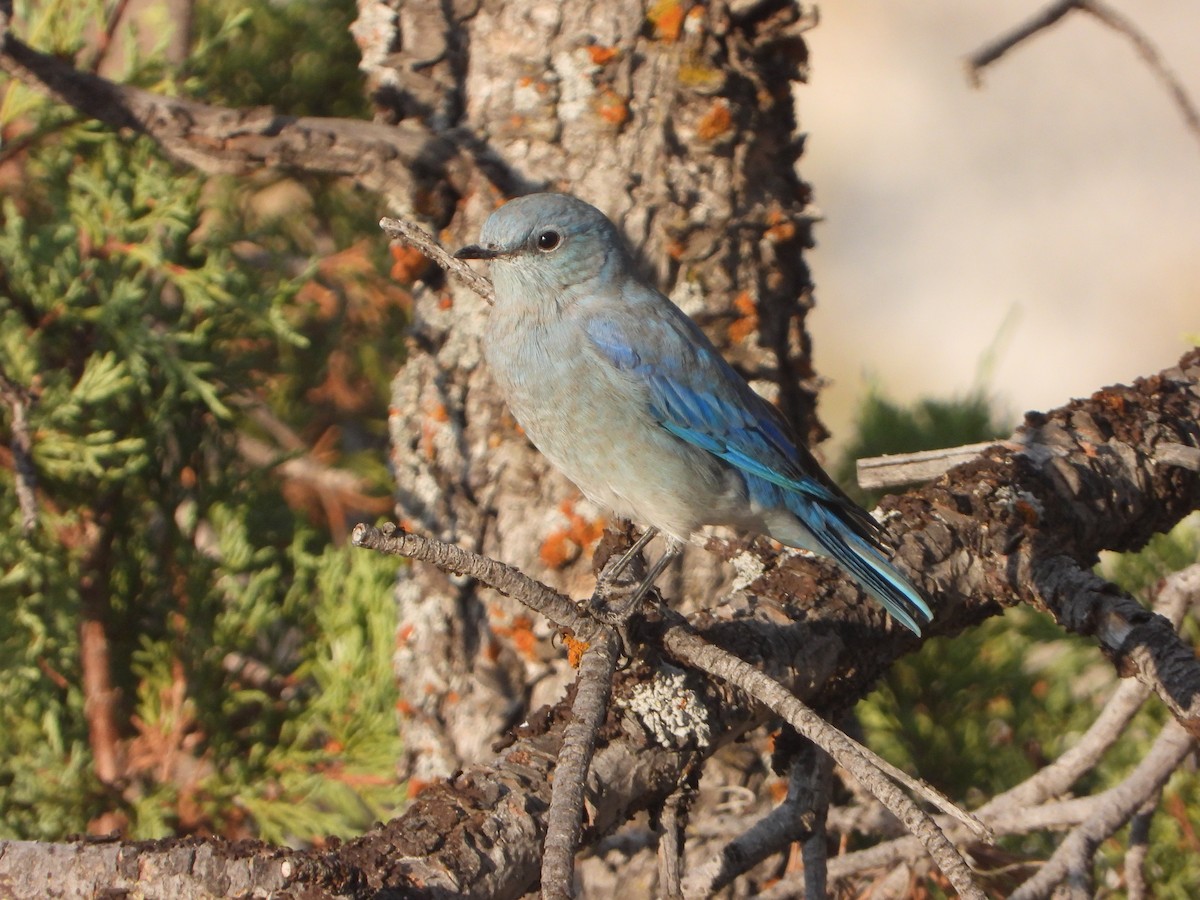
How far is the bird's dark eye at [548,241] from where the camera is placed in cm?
287

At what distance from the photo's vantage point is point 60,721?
342 cm

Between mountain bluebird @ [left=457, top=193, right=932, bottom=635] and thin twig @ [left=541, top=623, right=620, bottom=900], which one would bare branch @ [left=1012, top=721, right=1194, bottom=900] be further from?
thin twig @ [left=541, top=623, right=620, bottom=900]

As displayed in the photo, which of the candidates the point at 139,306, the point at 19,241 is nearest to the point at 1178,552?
the point at 139,306

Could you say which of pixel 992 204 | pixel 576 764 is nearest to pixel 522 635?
pixel 576 764

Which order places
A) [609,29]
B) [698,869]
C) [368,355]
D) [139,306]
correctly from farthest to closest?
[368,355] < [139,306] < [609,29] < [698,869]

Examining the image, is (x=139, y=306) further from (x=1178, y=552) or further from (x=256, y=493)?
(x=1178, y=552)

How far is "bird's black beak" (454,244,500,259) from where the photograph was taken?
277cm

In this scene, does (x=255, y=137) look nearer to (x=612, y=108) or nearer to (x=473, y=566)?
(x=612, y=108)

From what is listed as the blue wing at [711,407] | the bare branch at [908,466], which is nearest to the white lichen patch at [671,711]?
the bare branch at [908,466]

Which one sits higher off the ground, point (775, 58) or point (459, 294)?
point (775, 58)

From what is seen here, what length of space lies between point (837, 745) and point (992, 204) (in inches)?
398

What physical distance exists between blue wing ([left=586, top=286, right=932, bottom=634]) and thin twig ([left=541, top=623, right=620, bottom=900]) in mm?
856

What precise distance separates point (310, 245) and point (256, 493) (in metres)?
1.23

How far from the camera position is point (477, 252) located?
2.82m
